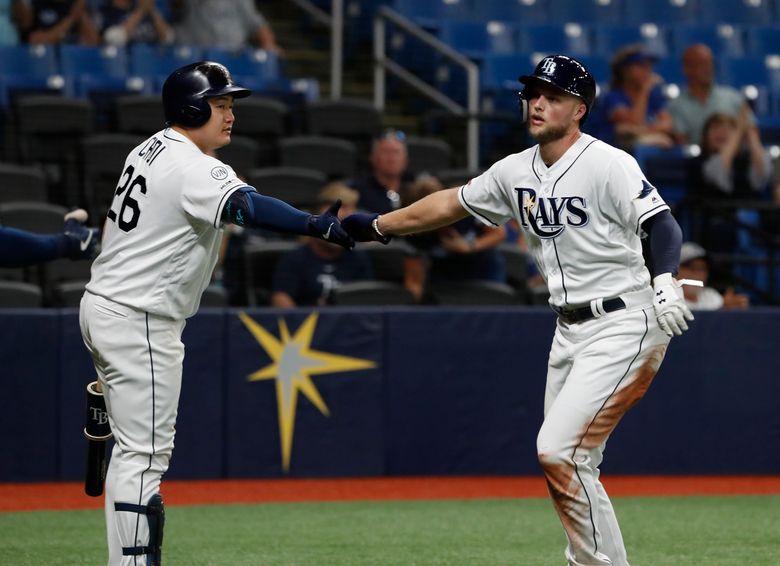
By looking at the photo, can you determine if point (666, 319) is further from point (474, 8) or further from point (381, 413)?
point (474, 8)

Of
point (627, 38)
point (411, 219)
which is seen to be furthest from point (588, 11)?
point (411, 219)

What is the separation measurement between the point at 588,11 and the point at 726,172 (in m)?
4.57

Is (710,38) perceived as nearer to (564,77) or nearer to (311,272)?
(311,272)

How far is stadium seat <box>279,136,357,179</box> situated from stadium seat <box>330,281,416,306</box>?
1772 mm

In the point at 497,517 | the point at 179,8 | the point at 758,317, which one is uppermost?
the point at 179,8

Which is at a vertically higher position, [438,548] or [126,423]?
[126,423]

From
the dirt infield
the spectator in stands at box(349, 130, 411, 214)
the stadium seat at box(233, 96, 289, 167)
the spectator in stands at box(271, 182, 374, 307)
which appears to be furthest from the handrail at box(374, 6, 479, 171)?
→ the dirt infield

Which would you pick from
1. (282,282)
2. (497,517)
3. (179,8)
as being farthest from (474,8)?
(497,517)

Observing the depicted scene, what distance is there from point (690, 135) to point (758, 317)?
281 centimetres

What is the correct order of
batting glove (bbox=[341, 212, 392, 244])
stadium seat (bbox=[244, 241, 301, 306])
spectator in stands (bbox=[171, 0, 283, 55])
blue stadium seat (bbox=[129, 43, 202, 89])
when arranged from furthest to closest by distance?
spectator in stands (bbox=[171, 0, 283, 55]), blue stadium seat (bbox=[129, 43, 202, 89]), stadium seat (bbox=[244, 241, 301, 306]), batting glove (bbox=[341, 212, 392, 244])

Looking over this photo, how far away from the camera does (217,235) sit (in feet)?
16.3

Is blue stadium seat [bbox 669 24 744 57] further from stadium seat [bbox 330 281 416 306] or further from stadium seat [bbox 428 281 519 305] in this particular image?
stadium seat [bbox 330 281 416 306]

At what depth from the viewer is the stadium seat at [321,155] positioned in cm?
1098

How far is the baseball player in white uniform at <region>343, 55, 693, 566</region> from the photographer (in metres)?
4.84
